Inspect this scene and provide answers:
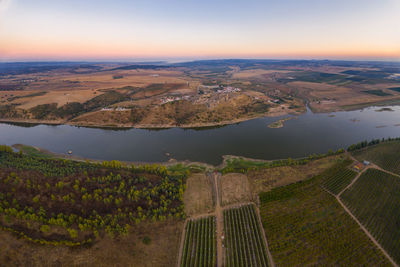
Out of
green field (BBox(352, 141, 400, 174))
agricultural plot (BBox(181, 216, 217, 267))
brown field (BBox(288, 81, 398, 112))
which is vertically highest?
brown field (BBox(288, 81, 398, 112))

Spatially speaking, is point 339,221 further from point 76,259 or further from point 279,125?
point 279,125

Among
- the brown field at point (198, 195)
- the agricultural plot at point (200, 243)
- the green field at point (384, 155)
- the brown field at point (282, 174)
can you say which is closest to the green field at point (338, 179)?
the brown field at point (282, 174)

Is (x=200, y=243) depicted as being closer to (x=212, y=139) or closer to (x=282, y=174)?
(x=282, y=174)

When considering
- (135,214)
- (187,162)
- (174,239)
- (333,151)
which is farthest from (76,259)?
(333,151)

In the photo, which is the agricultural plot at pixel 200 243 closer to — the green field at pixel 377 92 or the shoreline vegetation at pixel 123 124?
the shoreline vegetation at pixel 123 124

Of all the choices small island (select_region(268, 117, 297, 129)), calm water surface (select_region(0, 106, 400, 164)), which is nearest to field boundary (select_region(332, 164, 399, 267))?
calm water surface (select_region(0, 106, 400, 164))

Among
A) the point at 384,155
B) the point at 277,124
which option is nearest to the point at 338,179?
the point at 384,155

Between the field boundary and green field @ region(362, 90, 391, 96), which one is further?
green field @ region(362, 90, 391, 96)

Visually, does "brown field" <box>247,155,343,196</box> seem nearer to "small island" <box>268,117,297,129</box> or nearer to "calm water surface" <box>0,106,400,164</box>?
"calm water surface" <box>0,106,400,164</box>
